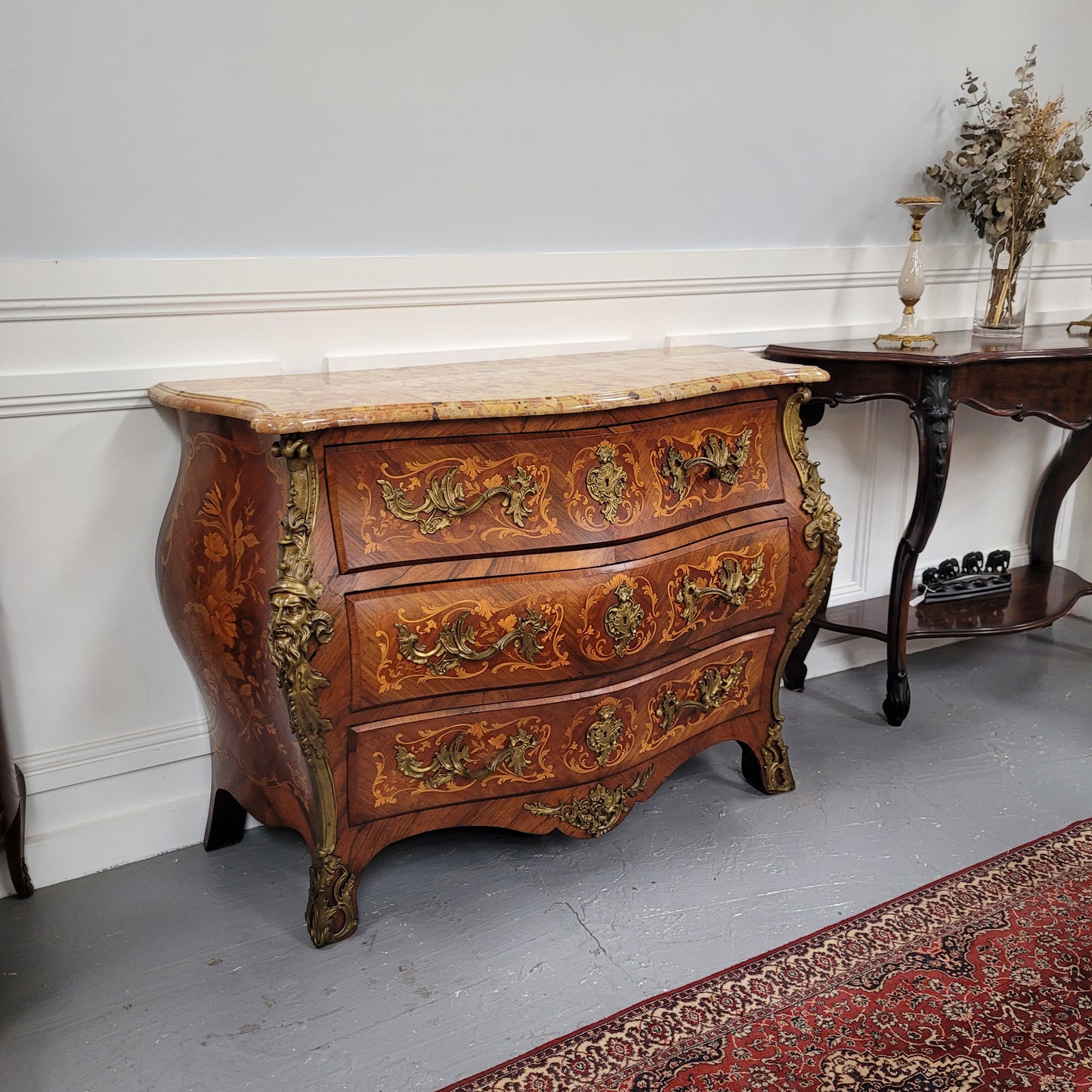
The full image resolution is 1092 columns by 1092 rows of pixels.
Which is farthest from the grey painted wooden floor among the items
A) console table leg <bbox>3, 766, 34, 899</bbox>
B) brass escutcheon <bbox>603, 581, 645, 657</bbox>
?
brass escutcheon <bbox>603, 581, 645, 657</bbox>

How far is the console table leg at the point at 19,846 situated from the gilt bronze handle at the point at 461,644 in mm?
858

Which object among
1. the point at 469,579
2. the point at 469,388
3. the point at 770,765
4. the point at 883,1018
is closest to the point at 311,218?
the point at 469,388

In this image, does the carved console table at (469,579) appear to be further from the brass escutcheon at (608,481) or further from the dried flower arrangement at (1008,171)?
the dried flower arrangement at (1008,171)

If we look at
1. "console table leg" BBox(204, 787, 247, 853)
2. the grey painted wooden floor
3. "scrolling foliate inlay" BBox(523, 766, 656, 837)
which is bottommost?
the grey painted wooden floor

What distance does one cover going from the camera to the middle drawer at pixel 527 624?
5.14 ft

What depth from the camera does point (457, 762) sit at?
5.56 ft

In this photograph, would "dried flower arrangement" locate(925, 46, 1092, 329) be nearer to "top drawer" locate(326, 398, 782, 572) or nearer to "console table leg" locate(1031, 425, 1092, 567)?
"console table leg" locate(1031, 425, 1092, 567)

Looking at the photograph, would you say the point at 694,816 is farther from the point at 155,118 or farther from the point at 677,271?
the point at 155,118

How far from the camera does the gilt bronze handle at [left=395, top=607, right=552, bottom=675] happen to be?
5.18 ft

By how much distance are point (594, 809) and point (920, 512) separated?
1.12m

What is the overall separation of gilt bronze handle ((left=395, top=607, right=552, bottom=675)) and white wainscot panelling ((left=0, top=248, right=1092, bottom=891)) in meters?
0.69

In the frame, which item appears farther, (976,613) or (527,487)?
(976,613)

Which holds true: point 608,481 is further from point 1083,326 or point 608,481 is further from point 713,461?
point 1083,326

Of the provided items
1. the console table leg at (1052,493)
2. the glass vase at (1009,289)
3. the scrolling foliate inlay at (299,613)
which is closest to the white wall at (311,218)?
the glass vase at (1009,289)
